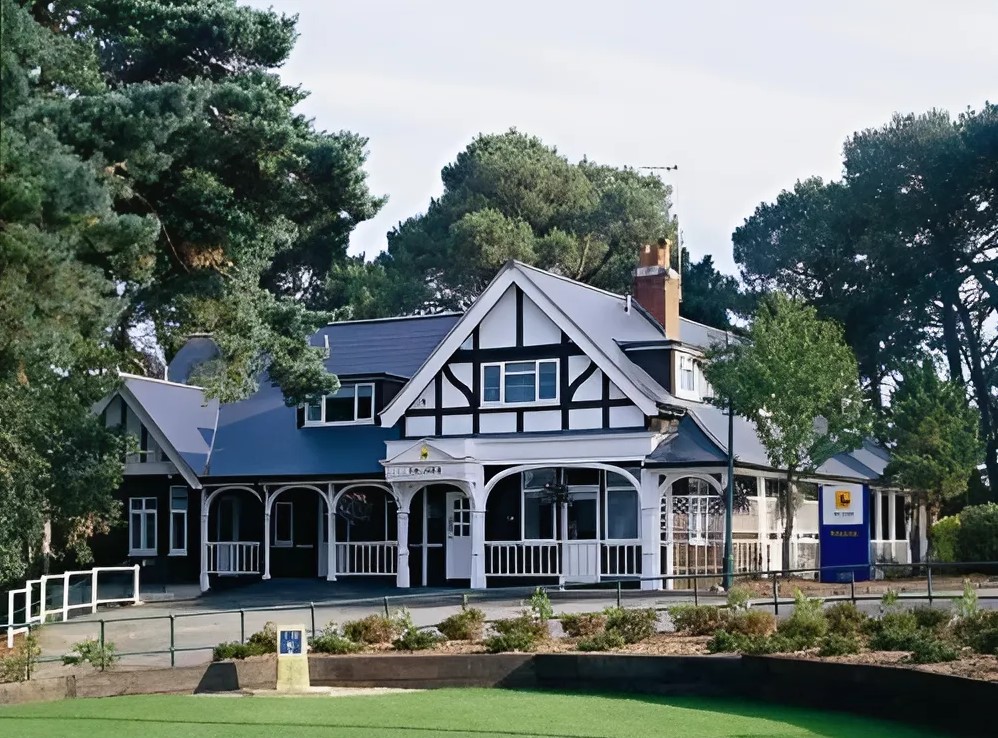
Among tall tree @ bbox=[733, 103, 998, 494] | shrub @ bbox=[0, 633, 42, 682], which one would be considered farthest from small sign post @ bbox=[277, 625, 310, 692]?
tall tree @ bbox=[733, 103, 998, 494]

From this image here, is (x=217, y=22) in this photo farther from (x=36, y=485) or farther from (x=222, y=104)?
(x=36, y=485)

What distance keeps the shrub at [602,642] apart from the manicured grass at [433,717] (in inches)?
48.5

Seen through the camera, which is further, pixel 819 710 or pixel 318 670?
pixel 318 670

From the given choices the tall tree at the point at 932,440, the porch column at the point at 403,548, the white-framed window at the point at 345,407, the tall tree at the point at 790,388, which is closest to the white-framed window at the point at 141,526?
the white-framed window at the point at 345,407

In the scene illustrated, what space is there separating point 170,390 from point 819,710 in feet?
87.3

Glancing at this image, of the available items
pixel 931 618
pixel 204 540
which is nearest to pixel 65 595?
pixel 204 540

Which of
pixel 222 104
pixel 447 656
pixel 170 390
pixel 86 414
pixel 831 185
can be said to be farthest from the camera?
pixel 831 185

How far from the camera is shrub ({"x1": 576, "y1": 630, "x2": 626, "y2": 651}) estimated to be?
19812 mm

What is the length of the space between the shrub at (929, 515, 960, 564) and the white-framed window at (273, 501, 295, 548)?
16.7 metres

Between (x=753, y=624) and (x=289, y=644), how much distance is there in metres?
6.08

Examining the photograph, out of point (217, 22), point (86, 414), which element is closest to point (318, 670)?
point (217, 22)

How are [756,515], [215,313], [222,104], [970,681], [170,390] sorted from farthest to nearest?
[170,390] < [756,515] < [215,313] < [222,104] < [970,681]

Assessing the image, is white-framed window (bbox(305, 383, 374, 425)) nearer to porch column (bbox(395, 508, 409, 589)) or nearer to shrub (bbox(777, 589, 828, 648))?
porch column (bbox(395, 508, 409, 589))

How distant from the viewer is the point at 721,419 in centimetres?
3725
